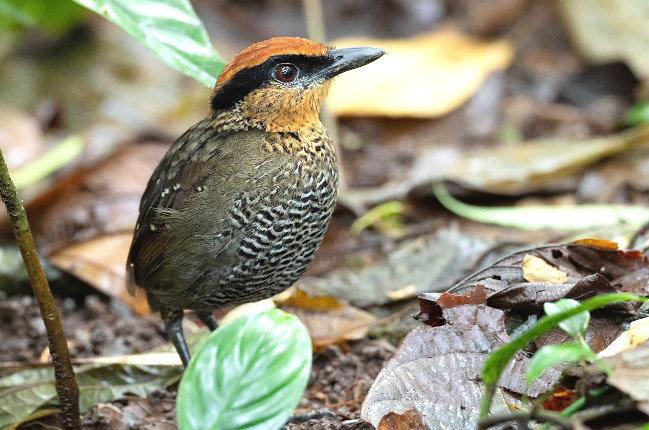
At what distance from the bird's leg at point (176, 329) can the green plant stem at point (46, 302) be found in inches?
31.8

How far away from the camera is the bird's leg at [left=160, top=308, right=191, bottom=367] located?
4172mm

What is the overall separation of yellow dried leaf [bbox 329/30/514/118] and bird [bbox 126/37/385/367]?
3.49 m

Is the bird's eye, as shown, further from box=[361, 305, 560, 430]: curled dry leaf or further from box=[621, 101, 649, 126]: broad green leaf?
box=[621, 101, 649, 126]: broad green leaf

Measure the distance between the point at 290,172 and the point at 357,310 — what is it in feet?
3.66

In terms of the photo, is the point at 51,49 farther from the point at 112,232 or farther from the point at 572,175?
the point at 572,175

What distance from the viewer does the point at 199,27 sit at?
11.1ft

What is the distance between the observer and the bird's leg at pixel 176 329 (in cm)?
417

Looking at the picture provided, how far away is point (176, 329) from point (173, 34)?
150 cm

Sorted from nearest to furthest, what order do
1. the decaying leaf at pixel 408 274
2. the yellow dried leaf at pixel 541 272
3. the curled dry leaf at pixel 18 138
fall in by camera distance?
the yellow dried leaf at pixel 541 272 < the decaying leaf at pixel 408 274 < the curled dry leaf at pixel 18 138

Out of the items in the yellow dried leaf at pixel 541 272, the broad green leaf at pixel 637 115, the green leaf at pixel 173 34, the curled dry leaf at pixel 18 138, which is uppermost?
the green leaf at pixel 173 34

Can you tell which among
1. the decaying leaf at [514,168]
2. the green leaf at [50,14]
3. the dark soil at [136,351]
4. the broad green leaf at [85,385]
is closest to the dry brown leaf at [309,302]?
the dark soil at [136,351]

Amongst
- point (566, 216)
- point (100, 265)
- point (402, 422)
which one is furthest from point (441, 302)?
point (100, 265)

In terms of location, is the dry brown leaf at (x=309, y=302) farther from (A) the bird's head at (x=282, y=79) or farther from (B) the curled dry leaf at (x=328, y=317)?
(A) the bird's head at (x=282, y=79)

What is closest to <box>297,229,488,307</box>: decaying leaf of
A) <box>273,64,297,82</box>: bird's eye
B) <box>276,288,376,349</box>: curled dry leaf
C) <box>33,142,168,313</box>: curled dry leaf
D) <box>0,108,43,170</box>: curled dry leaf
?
<box>276,288,376,349</box>: curled dry leaf
